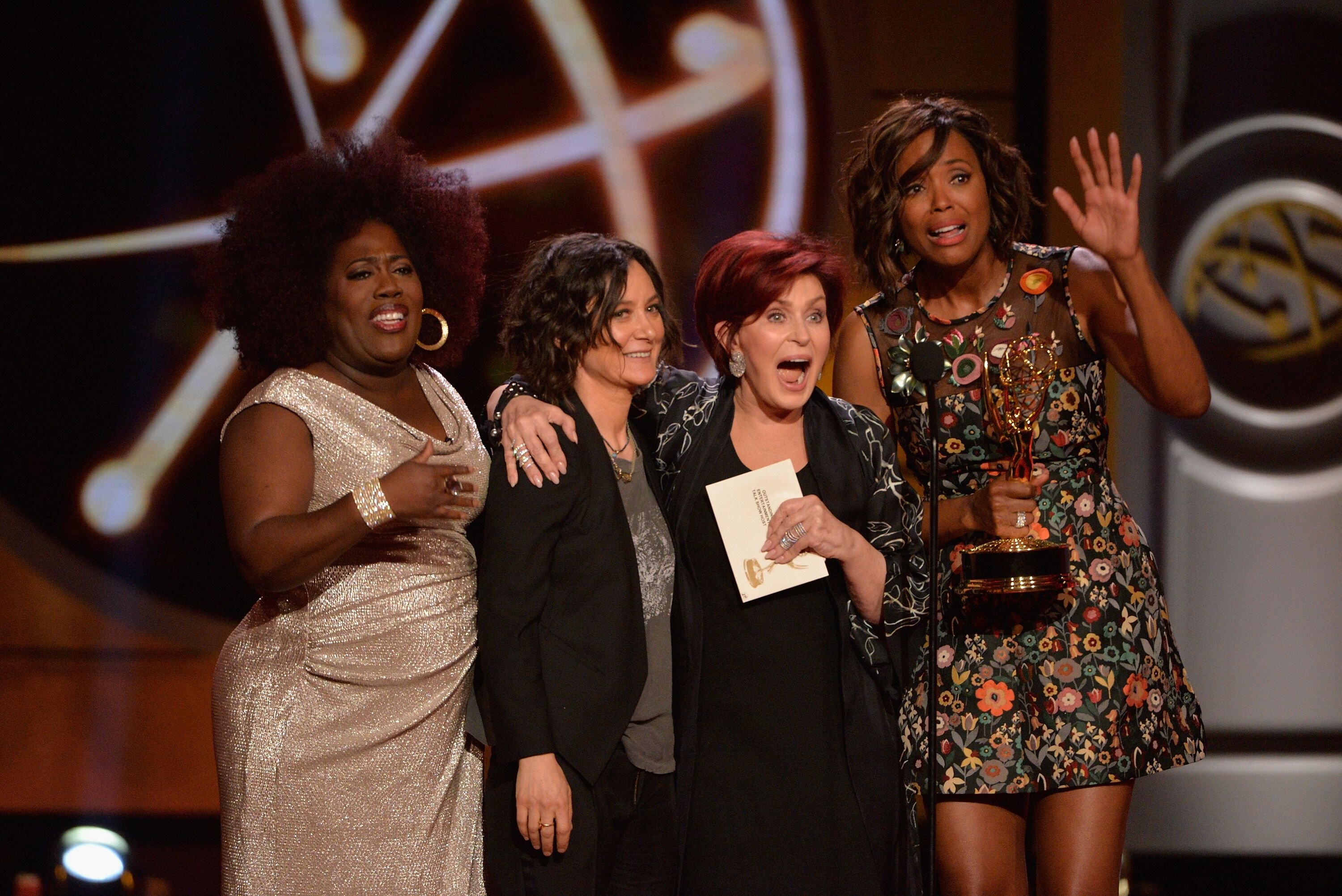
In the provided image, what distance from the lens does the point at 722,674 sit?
2.28 meters

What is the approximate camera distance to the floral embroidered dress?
92.4 inches

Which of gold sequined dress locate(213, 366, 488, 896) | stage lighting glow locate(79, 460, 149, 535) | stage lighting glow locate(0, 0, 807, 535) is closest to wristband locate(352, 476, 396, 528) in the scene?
gold sequined dress locate(213, 366, 488, 896)

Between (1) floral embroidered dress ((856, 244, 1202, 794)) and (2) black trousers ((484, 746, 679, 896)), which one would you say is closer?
(2) black trousers ((484, 746, 679, 896))

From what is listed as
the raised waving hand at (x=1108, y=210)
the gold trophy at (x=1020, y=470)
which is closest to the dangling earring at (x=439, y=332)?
the gold trophy at (x=1020, y=470)

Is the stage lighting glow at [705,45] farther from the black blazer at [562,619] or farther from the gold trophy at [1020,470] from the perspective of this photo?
the black blazer at [562,619]

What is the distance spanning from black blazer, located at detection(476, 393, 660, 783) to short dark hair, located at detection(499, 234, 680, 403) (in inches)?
7.8

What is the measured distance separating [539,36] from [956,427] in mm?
2269

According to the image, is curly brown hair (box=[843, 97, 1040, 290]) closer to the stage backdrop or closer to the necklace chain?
the necklace chain

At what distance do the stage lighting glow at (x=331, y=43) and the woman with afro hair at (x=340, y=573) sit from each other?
1.67 metres

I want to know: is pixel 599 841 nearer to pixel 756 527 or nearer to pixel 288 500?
pixel 756 527

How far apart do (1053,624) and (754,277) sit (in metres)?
0.93

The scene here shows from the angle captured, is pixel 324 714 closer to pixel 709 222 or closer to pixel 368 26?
pixel 709 222

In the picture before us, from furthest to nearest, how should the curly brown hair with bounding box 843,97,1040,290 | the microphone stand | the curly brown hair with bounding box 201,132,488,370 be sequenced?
the curly brown hair with bounding box 843,97,1040,290 < the curly brown hair with bounding box 201,132,488,370 < the microphone stand

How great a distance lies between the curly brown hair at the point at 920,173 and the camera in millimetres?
2498
